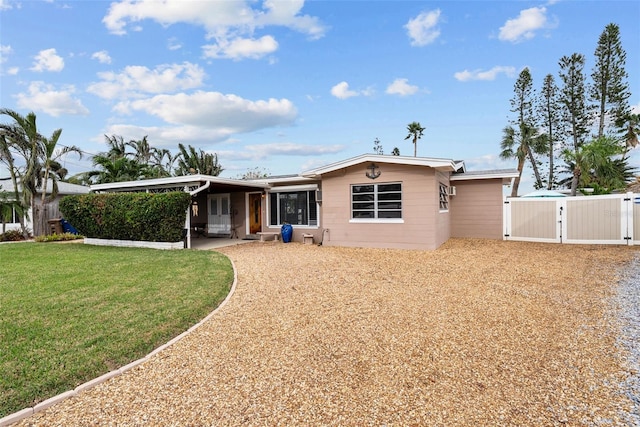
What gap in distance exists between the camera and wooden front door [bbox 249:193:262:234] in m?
15.3

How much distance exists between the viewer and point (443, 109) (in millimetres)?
15156

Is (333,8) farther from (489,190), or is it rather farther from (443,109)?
(489,190)

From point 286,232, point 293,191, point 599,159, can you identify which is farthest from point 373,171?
point 599,159

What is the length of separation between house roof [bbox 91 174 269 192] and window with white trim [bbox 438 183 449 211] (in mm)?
7075

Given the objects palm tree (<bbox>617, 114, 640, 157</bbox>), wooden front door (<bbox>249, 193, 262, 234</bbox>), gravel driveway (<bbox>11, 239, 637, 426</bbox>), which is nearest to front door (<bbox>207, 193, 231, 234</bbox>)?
wooden front door (<bbox>249, 193, 262, 234</bbox>)

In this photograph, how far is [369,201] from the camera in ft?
38.6

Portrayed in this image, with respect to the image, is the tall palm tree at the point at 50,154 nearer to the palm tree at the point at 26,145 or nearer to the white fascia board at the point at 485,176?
the palm tree at the point at 26,145

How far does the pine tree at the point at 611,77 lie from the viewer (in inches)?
875

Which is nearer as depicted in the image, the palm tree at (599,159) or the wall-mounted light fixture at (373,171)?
the wall-mounted light fixture at (373,171)

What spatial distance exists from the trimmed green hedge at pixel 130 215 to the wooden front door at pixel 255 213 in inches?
152

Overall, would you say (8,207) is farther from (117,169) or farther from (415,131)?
(415,131)

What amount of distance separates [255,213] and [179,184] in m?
4.05

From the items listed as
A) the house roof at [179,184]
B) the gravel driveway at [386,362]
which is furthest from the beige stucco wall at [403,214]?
the gravel driveway at [386,362]

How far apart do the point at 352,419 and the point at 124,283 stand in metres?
5.70
